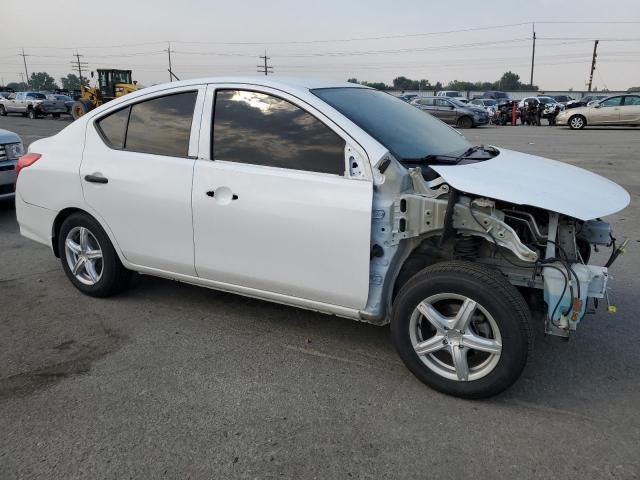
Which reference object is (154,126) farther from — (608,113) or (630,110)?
(608,113)

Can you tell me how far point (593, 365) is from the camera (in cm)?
348

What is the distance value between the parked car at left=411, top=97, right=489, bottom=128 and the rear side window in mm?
24193

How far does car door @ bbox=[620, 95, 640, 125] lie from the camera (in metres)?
22.8

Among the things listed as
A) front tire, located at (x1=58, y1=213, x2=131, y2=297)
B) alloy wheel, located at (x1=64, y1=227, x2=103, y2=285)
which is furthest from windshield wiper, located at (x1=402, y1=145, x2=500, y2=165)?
alloy wheel, located at (x1=64, y1=227, x2=103, y2=285)

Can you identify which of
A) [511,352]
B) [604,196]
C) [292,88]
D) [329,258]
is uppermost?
[292,88]

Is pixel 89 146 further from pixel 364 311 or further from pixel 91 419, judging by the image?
pixel 364 311

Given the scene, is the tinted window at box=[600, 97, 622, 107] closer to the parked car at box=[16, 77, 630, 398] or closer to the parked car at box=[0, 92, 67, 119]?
the parked car at box=[16, 77, 630, 398]

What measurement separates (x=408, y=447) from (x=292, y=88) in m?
2.27

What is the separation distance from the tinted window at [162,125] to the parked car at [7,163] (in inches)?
179

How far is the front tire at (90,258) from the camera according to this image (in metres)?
4.38

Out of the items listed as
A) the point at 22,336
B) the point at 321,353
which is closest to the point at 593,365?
the point at 321,353

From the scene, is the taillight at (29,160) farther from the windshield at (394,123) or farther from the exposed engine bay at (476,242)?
the exposed engine bay at (476,242)

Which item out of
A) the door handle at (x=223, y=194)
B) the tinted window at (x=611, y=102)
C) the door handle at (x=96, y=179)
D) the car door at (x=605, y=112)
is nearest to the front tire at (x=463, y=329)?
the door handle at (x=223, y=194)

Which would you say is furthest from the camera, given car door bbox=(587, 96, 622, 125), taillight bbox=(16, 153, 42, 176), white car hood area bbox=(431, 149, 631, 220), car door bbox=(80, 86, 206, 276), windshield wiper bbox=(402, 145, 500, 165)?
car door bbox=(587, 96, 622, 125)
